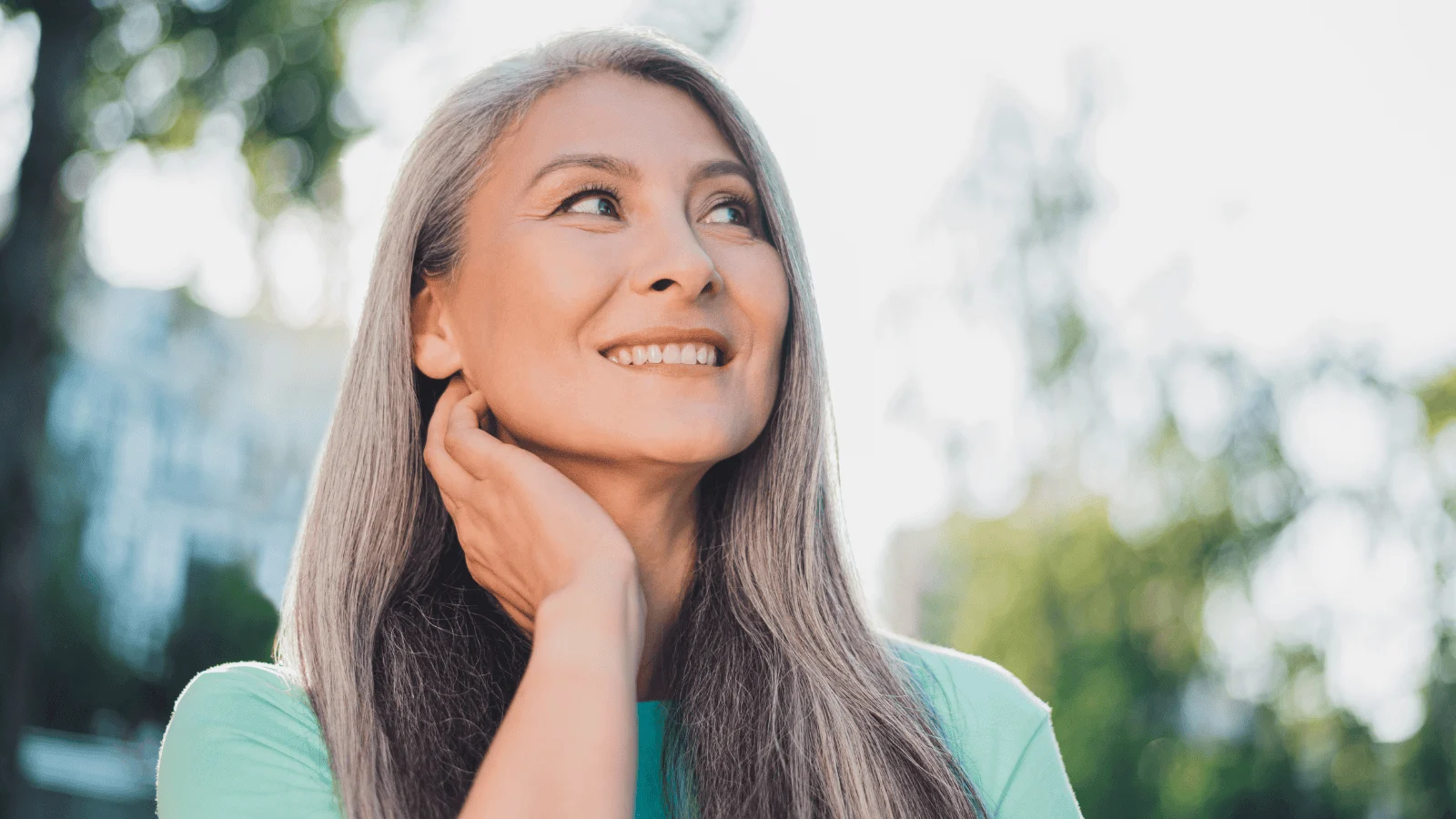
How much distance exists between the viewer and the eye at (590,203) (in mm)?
2023

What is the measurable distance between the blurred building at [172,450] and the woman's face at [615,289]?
523 inches

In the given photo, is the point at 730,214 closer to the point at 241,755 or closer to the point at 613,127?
the point at 613,127

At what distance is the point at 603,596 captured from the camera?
167 centimetres

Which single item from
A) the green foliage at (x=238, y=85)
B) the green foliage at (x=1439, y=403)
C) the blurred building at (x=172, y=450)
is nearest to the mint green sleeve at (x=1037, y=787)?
the green foliage at (x=238, y=85)

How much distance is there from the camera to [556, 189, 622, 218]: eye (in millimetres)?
2023

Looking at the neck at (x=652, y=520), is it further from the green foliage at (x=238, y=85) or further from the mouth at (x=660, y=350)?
the green foliage at (x=238, y=85)

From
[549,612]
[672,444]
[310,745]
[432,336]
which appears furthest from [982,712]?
[432,336]

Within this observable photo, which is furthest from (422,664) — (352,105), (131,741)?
(131,741)

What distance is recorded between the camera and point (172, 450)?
22469 mm

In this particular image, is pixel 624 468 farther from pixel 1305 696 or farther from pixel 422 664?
pixel 1305 696

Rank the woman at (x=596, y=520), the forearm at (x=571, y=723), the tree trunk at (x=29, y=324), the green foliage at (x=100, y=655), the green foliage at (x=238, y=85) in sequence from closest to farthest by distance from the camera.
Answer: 1. the forearm at (x=571, y=723)
2. the woman at (x=596, y=520)
3. the tree trunk at (x=29, y=324)
4. the green foliage at (x=238, y=85)
5. the green foliage at (x=100, y=655)

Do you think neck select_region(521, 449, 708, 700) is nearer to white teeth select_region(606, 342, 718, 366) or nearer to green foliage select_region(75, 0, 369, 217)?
white teeth select_region(606, 342, 718, 366)

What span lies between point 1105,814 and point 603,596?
13.0 m

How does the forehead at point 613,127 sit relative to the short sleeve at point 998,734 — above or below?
above
